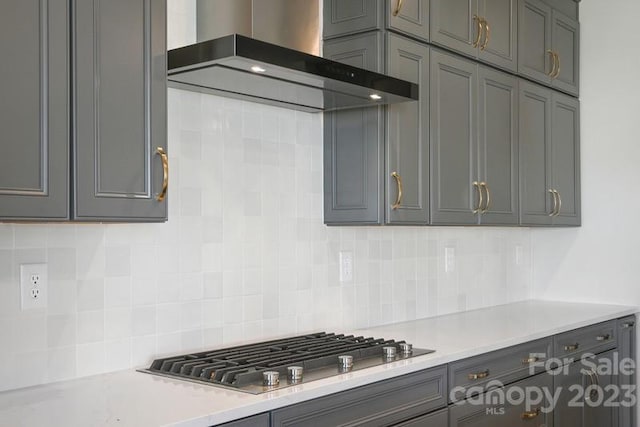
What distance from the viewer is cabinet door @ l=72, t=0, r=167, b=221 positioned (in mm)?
1856

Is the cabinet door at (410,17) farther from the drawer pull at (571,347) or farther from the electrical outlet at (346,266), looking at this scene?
the drawer pull at (571,347)

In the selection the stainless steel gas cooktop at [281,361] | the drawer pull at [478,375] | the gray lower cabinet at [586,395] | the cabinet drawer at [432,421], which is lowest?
the gray lower cabinet at [586,395]

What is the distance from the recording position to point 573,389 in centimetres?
360

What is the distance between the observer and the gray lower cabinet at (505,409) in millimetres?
2754

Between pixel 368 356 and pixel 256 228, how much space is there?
66 centimetres

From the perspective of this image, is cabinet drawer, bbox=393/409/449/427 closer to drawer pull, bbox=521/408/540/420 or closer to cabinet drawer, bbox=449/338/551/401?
cabinet drawer, bbox=449/338/551/401

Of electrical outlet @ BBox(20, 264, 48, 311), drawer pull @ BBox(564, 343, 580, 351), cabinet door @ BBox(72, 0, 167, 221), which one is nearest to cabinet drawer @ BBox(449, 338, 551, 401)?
drawer pull @ BBox(564, 343, 580, 351)

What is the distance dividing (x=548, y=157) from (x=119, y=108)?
2.86 metres

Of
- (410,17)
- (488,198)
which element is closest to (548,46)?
(488,198)

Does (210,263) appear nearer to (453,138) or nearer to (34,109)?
(34,109)

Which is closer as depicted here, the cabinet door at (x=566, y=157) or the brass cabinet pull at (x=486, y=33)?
the brass cabinet pull at (x=486, y=33)

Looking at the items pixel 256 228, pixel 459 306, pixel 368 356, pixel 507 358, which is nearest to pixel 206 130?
pixel 256 228

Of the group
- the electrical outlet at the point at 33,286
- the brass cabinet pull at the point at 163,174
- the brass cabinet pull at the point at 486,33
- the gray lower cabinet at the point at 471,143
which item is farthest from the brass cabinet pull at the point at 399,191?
the electrical outlet at the point at 33,286

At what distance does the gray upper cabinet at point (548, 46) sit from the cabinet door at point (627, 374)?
1405 millimetres
